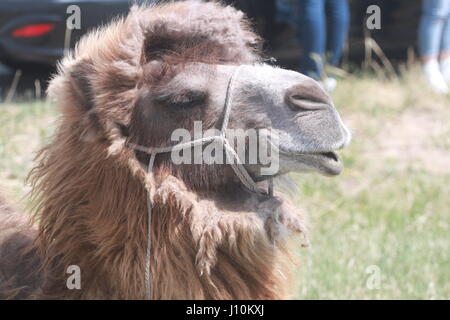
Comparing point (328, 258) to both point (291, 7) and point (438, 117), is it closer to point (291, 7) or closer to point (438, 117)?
point (438, 117)

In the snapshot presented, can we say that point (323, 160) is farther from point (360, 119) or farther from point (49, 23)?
point (49, 23)

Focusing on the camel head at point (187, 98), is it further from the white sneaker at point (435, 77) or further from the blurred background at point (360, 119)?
the white sneaker at point (435, 77)

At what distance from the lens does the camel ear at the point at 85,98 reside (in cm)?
299

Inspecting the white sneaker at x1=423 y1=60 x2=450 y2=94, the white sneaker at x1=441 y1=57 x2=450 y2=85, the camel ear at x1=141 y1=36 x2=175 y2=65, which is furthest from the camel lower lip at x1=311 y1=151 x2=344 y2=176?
the white sneaker at x1=441 y1=57 x2=450 y2=85

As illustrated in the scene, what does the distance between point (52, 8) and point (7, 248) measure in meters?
4.42

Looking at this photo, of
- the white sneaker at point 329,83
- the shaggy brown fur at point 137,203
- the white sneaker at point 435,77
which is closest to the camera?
the shaggy brown fur at point 137,203

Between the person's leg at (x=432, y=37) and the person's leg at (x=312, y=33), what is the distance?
49.3 inches

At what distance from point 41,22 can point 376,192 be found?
341 centimetres

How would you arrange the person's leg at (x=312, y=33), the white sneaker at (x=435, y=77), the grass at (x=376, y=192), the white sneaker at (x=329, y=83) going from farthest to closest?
the white sneaker at (x=435, y=77)
the white sneaker at (x=329, y=83)
the person's leg at (x=312, y=33)
the grass at (x=376, y=192)

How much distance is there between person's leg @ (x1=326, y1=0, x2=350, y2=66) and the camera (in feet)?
24.4

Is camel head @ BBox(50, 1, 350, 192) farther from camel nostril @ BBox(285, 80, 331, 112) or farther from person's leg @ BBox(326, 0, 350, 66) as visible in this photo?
person's leg @ BBox(326, 0, 350, 66)

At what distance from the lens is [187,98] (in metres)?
3.03

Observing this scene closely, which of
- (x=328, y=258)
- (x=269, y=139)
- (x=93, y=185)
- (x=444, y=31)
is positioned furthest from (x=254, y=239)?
(x=444, y=31)

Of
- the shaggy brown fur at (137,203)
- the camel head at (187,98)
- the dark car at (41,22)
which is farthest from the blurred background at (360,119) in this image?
the camel head at (187,98)
